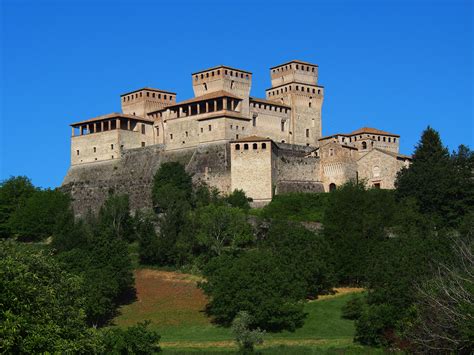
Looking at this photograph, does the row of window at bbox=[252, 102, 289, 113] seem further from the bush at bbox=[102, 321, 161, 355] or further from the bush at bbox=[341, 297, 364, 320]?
the bush at bbox=[102, 321, 161, 355]

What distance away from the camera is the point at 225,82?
84938 mm

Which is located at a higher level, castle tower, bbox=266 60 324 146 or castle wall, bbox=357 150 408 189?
castle tower, bbox=266 60 324 146

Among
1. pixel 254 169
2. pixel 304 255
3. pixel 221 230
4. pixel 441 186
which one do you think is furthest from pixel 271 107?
pixel 304 255

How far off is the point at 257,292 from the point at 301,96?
1579 inches

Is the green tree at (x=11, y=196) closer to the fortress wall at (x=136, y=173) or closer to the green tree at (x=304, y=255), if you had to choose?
the fortress wall at (x=136, y=173)

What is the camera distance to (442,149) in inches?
2881

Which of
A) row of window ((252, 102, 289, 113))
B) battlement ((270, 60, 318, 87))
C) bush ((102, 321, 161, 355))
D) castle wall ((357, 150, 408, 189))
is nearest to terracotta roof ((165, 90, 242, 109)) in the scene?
row of window ((252, 102, 289, 113))

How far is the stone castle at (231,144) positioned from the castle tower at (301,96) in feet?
0.34

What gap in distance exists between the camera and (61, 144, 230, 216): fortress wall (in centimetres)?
7906

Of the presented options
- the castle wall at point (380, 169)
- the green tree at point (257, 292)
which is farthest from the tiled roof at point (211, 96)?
the green tree at point (257, 292)

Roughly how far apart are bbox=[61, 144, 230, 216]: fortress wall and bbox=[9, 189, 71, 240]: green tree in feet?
14.1

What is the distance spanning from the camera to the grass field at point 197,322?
47656 mm

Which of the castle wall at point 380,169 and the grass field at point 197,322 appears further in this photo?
the castle wall at point 380,169

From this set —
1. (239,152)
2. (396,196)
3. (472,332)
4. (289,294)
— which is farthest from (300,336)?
(239,152)
